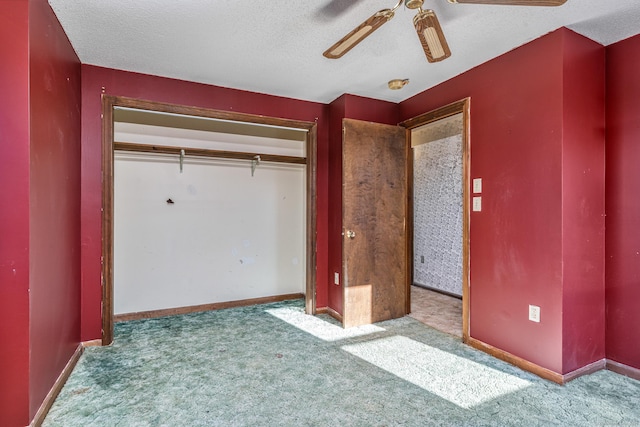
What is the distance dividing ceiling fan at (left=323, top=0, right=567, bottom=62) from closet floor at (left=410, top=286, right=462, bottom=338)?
2.46m

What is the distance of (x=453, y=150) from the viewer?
15.4 ft

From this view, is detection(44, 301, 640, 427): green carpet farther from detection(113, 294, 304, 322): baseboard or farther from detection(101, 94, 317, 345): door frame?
detection(113, 294, 304, 322): baseboard

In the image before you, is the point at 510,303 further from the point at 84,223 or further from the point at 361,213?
the point at 84,223

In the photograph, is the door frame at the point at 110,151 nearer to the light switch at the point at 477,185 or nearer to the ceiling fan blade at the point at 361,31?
the ceiling fan blade at the point at 361,31

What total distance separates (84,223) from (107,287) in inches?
22.4

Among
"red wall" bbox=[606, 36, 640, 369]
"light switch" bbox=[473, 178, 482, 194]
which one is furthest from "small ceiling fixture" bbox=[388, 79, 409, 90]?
"red wall" bbox=[606, 36, 640, 369]

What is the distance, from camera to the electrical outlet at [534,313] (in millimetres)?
2330

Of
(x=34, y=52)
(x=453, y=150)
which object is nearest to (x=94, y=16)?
(x=34, y=52)

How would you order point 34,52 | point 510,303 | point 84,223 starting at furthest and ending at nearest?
point 84,223
point 510,303
point 34,52

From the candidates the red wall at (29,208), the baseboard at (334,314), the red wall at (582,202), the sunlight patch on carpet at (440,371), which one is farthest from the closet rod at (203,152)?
the red wall at (582,202)

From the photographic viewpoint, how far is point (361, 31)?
164 centimetres

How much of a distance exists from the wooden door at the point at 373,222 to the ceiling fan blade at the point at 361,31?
58.4 inches

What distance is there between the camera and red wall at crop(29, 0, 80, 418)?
5.65 feet

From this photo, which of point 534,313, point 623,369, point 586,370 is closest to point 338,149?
point 534,313
